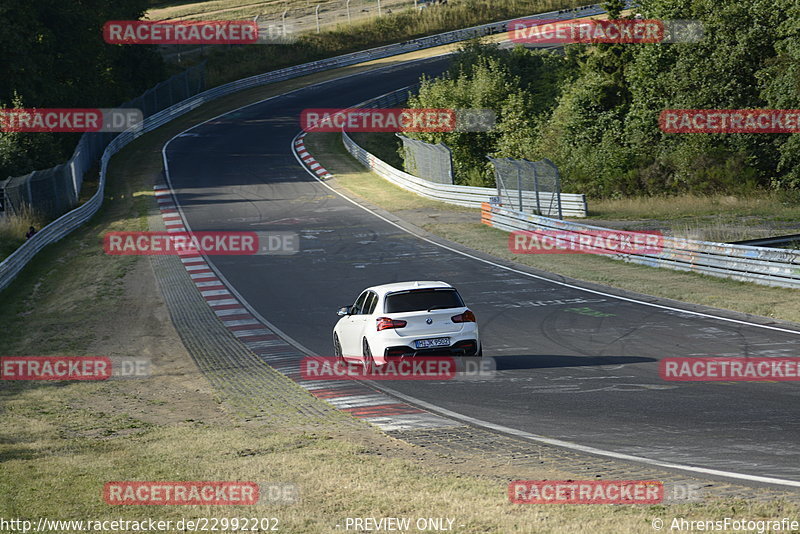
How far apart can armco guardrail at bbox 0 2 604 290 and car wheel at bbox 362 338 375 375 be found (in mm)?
15608

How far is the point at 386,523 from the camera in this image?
8617 mm

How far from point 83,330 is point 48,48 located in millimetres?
39408

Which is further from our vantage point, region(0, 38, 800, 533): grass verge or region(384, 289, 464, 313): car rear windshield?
region(384, 289, 464, 313): car rear windshield

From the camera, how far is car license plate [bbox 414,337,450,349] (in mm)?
15109

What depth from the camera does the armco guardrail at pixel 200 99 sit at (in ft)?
105
